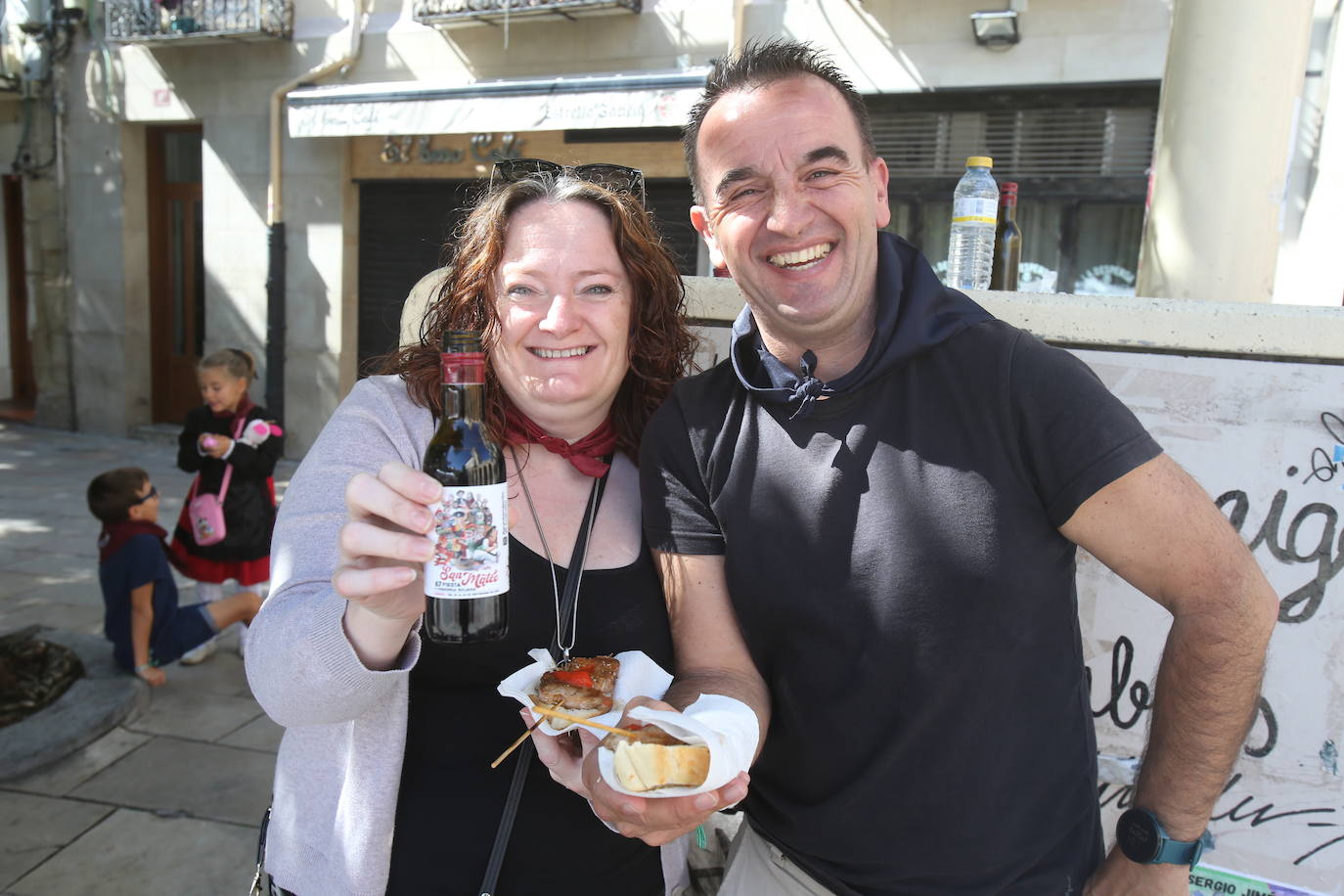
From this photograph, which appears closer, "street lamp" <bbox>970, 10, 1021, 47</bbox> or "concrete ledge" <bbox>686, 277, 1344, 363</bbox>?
"concrete ledge" <bbox>686, 277, 1344, 363</bbox>

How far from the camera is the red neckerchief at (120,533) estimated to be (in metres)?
5.01

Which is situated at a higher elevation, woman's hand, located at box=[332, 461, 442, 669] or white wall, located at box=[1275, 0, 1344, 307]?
white wall, located at box=[1275, 0, 1344, 307]

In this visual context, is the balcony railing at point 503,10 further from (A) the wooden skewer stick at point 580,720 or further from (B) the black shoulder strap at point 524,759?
(A) the wooden skewer stick at point 580,720

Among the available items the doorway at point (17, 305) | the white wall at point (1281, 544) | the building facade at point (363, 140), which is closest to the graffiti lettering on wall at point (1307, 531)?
the white wall at point (1281, 544)

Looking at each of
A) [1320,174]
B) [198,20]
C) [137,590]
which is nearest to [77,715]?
[137,590]

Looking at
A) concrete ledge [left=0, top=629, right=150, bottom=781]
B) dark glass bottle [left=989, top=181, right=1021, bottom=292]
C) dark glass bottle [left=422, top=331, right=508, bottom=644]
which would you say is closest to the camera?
dark glass bottle [left=422, top=331, right=508, bottom=644]

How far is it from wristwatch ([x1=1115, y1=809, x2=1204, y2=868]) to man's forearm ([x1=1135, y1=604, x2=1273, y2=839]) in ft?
0.05

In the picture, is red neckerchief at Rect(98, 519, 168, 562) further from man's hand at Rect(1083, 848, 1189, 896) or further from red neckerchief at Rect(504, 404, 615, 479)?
man's hand at Rect(1083, 848, 1189, 896)

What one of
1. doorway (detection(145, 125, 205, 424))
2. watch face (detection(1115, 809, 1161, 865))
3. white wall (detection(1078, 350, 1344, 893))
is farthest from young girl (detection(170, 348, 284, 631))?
doorway (detection(145, 125, 205, 424))

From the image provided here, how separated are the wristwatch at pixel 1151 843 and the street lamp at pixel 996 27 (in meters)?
7.65

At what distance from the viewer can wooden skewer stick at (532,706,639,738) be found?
5.43 ft

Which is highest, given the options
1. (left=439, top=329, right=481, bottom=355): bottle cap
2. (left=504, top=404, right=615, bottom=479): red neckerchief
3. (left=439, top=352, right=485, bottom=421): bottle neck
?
(left=439, top=329, right=481, bottom=355): bottle cap

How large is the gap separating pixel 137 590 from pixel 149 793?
3.89 ft

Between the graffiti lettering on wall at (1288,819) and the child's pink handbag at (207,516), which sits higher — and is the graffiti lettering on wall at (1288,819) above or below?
above
